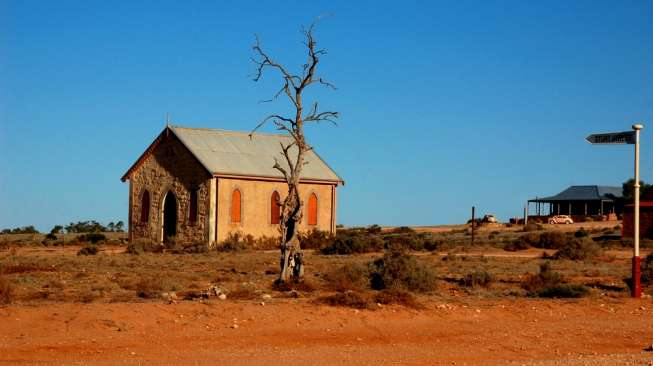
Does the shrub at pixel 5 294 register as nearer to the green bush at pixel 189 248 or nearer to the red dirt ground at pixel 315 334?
the red dirt ground at pixel 315 334

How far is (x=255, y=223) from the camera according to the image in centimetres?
3938

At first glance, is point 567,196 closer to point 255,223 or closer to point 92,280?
point 255,223

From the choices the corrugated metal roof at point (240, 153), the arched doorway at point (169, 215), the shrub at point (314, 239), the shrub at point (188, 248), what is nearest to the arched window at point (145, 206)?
the arched doorway at point (169, 215)

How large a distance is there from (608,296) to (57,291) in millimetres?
10685

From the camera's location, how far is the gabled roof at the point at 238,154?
38.6 m

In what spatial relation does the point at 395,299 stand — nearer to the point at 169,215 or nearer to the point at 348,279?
the point at 348,279

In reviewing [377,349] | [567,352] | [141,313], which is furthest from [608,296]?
[141,313]

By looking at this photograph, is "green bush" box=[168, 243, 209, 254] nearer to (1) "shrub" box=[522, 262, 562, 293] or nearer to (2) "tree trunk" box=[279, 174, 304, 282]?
(2) "tree trunk" box=[279, 174, 304, 282]

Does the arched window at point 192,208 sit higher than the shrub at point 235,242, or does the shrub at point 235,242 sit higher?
the arched window at point 192,208

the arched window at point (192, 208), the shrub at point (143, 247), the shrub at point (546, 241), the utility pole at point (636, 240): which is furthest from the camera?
the shrub at point (546, 241)

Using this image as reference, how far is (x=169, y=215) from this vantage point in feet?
132

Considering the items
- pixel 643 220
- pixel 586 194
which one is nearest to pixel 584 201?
pixel 586 194

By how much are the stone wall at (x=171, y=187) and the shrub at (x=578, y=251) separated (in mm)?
14169

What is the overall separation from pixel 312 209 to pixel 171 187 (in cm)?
650
